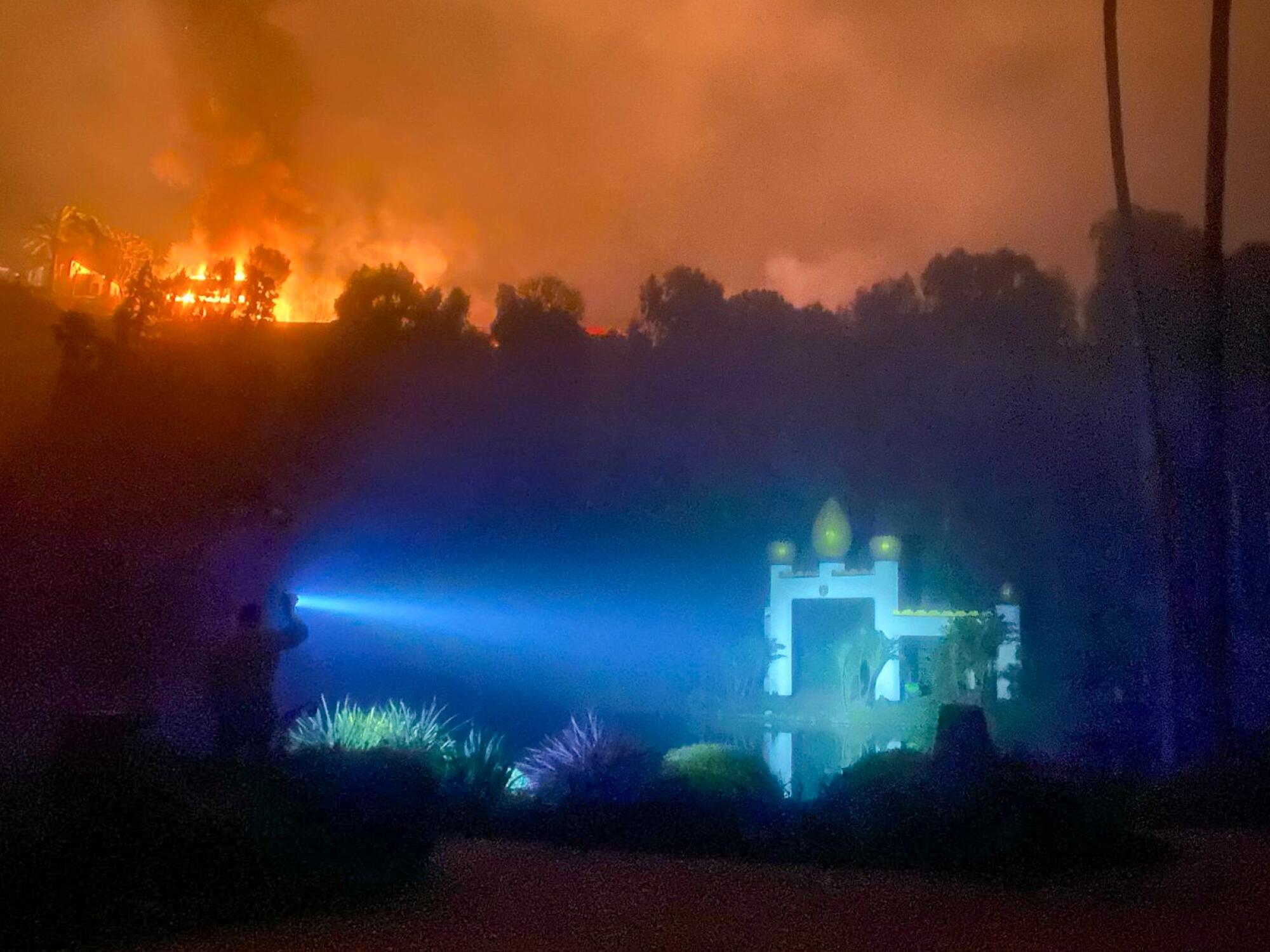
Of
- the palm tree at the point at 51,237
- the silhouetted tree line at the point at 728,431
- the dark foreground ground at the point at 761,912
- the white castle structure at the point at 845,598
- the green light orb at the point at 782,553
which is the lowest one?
the dark foreground ground at the point at 761,912

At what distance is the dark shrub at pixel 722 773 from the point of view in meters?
8.30

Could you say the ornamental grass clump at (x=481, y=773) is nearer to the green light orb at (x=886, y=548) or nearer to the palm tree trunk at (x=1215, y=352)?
the palm tree trunk at (x=1215, y=352)

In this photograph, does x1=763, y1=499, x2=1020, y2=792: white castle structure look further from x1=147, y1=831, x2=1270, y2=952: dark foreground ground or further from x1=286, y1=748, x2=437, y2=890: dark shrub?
x1=286, y1=748, x2=437, y2=890: dark shrub

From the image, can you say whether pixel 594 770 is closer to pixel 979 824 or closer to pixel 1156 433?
pixel 979 824

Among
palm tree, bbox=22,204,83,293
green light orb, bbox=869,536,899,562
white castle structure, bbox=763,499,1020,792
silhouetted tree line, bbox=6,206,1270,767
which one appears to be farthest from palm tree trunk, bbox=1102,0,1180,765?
palm tree, bbox=22,204,83,293

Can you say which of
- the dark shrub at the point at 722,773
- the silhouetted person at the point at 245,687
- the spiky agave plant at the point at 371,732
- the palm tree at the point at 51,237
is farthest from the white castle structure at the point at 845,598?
the palm tree at the point at 51,237

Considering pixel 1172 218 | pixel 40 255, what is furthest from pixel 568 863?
pixel 40 255

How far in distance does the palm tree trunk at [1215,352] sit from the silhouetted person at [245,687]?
409 inches

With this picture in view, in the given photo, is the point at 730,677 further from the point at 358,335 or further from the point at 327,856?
the point at 327,856

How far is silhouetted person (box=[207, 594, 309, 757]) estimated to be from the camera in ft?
26.4

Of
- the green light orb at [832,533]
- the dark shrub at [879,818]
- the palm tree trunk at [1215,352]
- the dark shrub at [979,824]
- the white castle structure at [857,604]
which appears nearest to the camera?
the dark shrub at [979,824]

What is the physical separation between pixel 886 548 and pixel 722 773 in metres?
9.37

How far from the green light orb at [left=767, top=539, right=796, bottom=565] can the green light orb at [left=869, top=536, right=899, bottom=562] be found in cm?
162

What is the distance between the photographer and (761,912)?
19.4 feet
